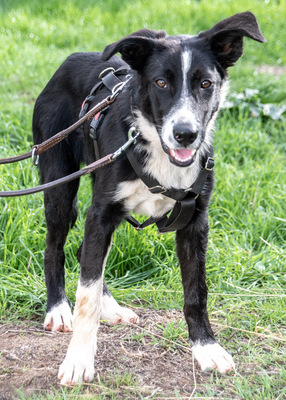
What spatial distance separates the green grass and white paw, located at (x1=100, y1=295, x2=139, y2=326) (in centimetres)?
18

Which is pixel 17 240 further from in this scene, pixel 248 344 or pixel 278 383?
pixel 278 383

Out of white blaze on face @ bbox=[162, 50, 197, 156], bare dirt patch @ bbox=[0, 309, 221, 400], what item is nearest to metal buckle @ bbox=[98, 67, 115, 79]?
white blaze on face @ bbox=[162, 50, 197, 156]

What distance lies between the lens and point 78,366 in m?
2.75

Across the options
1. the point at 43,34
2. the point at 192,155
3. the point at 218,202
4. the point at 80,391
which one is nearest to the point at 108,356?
the point at 80,391

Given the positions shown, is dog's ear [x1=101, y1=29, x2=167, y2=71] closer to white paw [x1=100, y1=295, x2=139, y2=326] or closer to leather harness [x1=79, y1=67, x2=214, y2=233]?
leather harness [x1=79, y1=67, x2=214, y2=233]

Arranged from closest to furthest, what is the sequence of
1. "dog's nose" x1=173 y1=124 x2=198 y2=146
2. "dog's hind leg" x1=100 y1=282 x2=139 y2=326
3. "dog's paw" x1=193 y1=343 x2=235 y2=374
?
"dog's nose" x1=173 y1=124 x2=198 y2=146 → "dog's paw" x1=193 y1=343 x2=235 y2=374 → "dog's hind leg" x1=100 y1=282 x2=139 y2=326

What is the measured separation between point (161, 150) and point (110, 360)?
1.06 metres

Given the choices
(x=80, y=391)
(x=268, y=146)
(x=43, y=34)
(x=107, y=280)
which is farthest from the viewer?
(x=43, y=34)

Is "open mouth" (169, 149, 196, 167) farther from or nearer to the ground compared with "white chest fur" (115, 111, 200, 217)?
farther from the ground

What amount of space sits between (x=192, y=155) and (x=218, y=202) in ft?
6.00

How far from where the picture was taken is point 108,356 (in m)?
3.00

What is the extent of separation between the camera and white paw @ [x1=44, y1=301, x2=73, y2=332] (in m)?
3.27

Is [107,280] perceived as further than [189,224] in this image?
Yes

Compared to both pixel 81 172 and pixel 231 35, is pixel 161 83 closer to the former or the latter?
pixel 231 35
